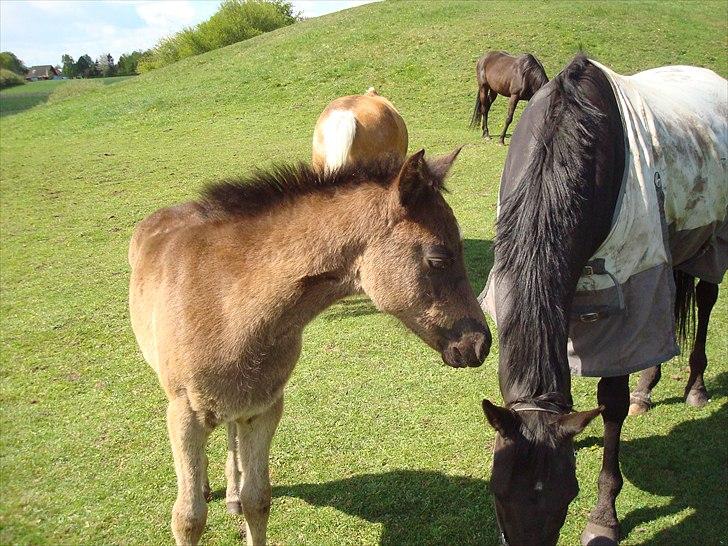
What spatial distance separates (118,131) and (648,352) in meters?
15.5

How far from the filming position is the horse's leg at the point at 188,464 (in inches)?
91.4

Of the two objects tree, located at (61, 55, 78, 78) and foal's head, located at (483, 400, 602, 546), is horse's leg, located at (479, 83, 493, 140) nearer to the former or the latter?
foal's head, located at (483, 400, 602, 546)

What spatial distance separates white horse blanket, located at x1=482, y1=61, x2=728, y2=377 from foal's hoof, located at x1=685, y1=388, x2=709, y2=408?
1.25 meters

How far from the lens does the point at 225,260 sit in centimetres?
237

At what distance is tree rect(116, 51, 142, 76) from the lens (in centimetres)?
5922

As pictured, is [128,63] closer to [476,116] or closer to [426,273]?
[476,116]

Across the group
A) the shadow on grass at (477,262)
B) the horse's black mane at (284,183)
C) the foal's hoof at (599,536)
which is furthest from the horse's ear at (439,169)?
the shadow on grass at (477,262)

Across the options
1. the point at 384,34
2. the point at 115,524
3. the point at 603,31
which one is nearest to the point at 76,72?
the point at 384,34

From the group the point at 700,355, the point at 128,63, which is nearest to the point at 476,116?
the point at 700,355

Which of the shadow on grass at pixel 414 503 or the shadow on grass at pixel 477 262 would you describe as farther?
the shadow on grass at pixel 477 262

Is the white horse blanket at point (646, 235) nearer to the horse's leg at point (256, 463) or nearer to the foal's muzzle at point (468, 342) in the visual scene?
the foal's muzzle at point (468, 342)

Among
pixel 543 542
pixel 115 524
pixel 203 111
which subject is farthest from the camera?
pixel 203 111

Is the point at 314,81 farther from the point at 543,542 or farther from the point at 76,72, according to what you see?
the point at 76,72

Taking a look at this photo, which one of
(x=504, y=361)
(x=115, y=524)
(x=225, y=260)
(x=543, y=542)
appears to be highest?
(x=225, y=260)
